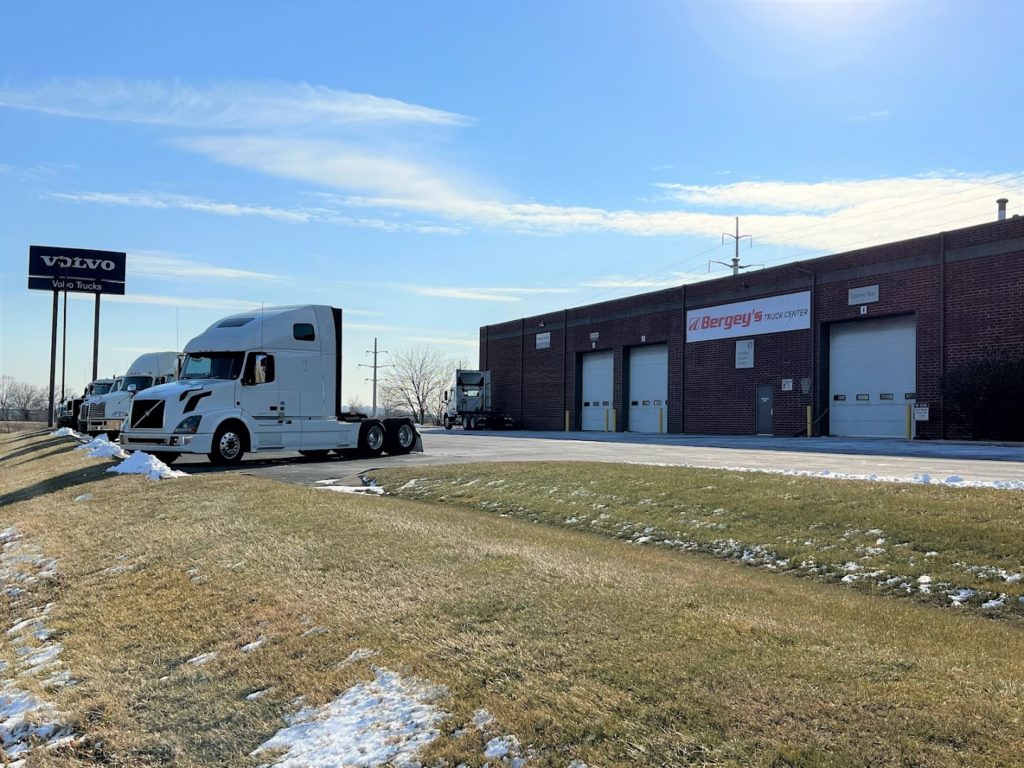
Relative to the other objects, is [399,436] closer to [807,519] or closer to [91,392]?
[807,519]

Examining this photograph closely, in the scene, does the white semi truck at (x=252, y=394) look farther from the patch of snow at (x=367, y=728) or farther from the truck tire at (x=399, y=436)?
the patch of snow at (x=367, y=728)

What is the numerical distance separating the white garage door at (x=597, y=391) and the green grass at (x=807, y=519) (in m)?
34.7

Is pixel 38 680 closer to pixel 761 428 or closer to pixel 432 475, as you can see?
pixel 432 475

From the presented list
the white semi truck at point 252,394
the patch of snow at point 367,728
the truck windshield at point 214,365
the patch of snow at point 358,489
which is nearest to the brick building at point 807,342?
the white semi truck at point 252,394

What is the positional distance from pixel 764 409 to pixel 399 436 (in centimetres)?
1999

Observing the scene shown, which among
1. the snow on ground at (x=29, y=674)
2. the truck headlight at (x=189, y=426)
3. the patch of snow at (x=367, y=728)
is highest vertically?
the truck headlight at (x=189, y=426)

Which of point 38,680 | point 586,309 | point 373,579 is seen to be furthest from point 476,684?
point 586,309

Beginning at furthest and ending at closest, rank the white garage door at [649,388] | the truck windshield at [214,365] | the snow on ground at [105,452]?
the white garage door at [649,388] → the snow on ground at [105,452] → the truck windshield at [214,365]

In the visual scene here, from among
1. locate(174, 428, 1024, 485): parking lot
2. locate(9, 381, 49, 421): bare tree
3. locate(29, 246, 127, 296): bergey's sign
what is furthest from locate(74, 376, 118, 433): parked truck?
locate(9, 381, 49, 421): bare tree

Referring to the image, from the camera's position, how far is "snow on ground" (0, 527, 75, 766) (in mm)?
5203

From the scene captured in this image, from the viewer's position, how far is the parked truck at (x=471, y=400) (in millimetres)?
56784

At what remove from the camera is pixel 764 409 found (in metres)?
37.1

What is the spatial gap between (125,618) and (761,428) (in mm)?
33159

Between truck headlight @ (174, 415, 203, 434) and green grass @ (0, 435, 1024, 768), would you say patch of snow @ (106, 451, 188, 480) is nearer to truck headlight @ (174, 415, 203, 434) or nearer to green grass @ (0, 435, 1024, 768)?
truck headlight @ (174, 415, 203, 434)
